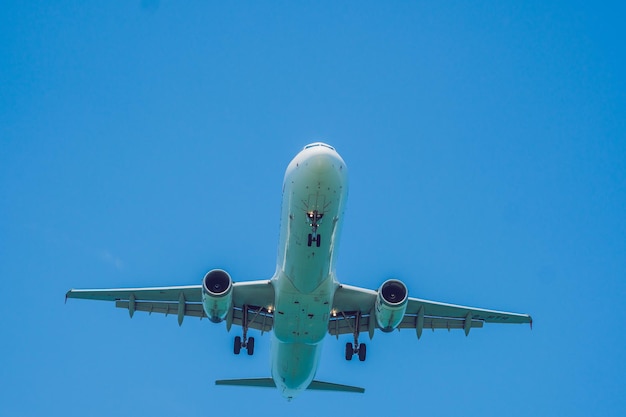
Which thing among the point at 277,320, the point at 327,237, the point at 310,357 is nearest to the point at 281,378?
the point at 310,357

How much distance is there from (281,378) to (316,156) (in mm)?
11678

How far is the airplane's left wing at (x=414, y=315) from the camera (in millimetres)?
30781

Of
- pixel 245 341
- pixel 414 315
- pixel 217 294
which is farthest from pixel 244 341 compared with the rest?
pixel 414 315

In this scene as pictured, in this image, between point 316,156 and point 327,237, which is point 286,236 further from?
point 316,156

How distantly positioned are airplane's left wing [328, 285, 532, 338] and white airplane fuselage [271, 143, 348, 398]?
1.81m

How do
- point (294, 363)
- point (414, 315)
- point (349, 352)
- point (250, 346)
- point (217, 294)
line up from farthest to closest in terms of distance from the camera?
1. point (414, 315)
2. point (349, 352)
3. point (250, 346)
4. point (294, 363)
5. point (217, 294)

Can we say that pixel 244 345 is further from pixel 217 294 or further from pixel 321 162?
pixel 321 162

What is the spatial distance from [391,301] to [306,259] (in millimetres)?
4402

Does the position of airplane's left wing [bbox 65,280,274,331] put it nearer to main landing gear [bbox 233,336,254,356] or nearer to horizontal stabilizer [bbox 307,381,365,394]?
main landing gear [bbox 233,336,254,356]

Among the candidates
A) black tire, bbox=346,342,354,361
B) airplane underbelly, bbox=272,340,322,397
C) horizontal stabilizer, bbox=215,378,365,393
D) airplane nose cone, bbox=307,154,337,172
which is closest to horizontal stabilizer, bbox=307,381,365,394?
horizontal stabilizer, bbox=215,378,365,393

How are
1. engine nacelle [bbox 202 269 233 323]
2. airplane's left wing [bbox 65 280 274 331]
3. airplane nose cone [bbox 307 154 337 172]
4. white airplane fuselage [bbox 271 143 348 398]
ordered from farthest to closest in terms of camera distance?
airplane's left wing [bbox 65 280 274 331] → engine nacelle [bbox 202 269 233 323] → white airplane fuselage [bbox 271 143 348 398] → airplane nose cone [bbox 307 154 337 172]

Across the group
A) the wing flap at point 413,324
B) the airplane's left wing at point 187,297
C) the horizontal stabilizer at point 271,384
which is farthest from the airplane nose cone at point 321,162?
the horizontal stabilizer at point 271,384

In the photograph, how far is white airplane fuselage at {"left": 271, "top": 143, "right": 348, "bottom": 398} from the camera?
24.5m

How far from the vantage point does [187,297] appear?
101ft
